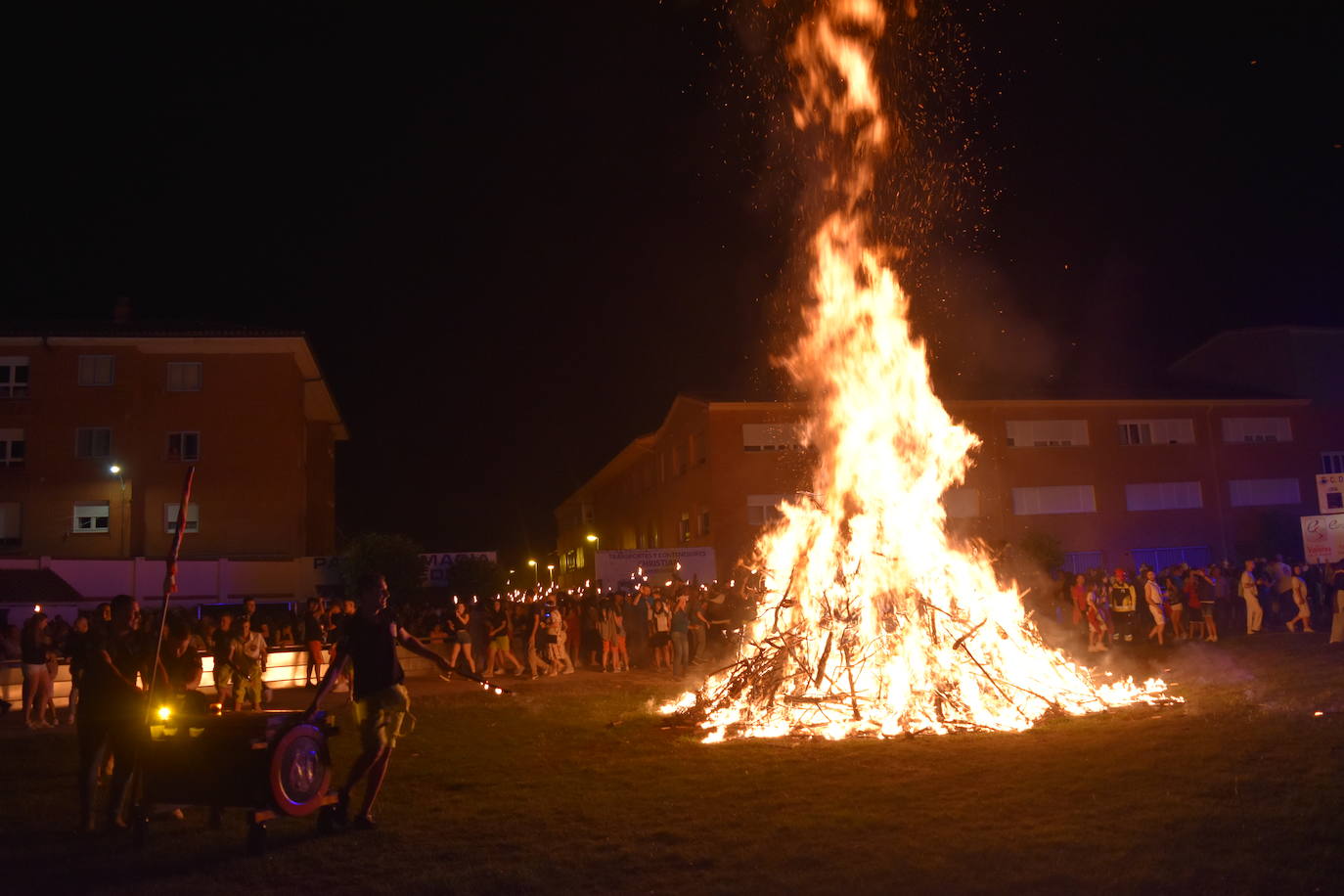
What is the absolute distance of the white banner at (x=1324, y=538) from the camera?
2531 centimetres

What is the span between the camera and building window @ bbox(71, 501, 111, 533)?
36.8 meters

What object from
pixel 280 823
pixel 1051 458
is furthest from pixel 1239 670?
pixel 1051 458

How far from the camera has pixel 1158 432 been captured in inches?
1694

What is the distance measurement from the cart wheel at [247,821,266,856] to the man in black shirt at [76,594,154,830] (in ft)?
4.65

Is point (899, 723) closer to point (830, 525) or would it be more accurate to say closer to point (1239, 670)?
point (830, 525)

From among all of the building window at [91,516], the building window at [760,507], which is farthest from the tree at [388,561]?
the building window at [760,507]

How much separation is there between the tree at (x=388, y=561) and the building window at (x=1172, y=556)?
28.2 metres

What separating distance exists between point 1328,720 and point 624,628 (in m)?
14.8

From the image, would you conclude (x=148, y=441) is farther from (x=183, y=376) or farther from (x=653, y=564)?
(x=653, y=564)

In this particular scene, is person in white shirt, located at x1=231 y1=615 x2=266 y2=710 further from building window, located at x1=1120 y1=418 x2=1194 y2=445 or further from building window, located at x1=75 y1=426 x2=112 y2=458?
building window, located at x1=1120 y1=418 x2=1194 y2=445

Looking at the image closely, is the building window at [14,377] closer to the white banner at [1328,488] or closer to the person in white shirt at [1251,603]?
the person in white shirt at [1251,603]

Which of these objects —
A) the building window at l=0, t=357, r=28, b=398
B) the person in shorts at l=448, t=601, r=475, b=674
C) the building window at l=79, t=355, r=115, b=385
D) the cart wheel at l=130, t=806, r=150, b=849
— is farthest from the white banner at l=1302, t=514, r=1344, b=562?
the building window at l=0, t=357, r=28, b=398

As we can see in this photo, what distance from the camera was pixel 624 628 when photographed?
2334 cm

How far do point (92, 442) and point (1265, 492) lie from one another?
4397 cm
